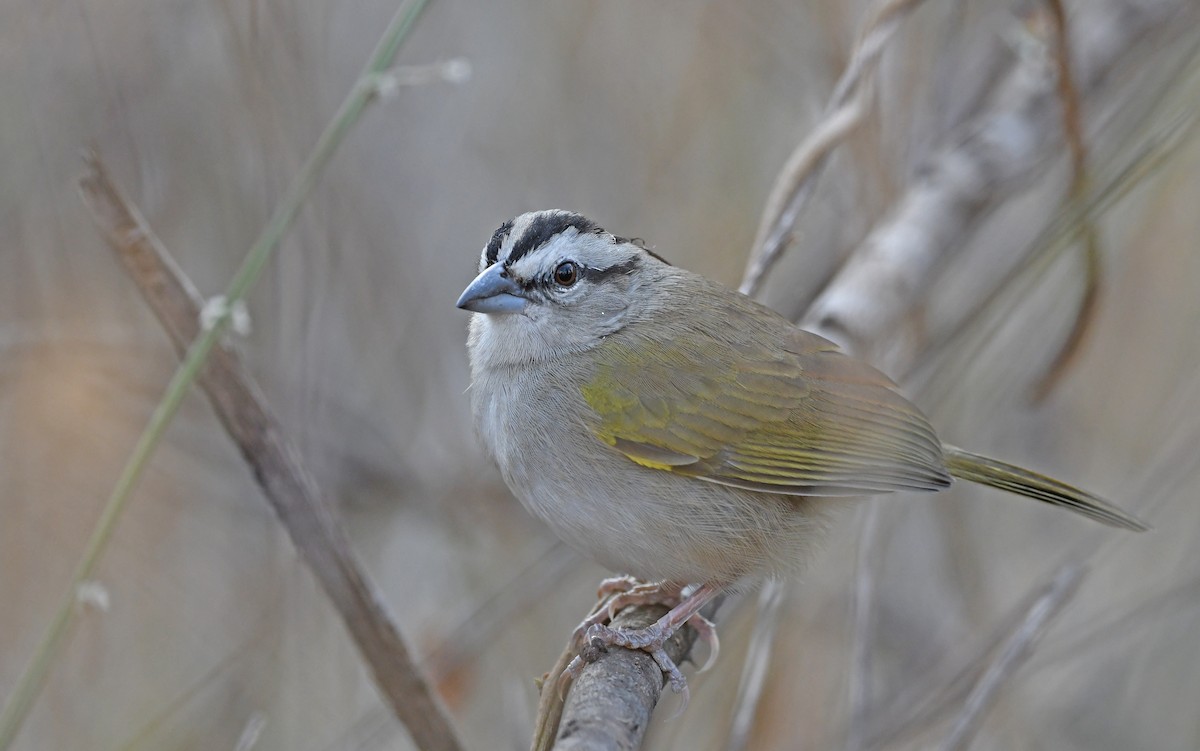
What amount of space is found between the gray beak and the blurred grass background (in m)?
1.12

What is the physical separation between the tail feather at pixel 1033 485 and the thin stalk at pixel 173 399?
184 centimetres

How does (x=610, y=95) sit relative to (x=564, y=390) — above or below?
above

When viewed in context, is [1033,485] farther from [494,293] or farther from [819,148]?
[494,293]

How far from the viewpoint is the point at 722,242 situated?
4.83 m

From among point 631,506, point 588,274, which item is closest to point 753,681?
point 631,506

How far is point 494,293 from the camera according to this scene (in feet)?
9.97

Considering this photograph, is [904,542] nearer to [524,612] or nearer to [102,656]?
[524,612]

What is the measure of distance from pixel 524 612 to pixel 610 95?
93.2 inches

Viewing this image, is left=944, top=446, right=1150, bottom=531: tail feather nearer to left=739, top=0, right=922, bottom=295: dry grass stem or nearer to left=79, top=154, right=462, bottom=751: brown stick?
left=739, top=0, right=922, bottom=295: dry grass stem

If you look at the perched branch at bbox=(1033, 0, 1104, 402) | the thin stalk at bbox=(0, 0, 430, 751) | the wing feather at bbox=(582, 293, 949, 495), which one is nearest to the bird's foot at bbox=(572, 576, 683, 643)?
the wing feather at bbox=(582, 293, 949, 495)

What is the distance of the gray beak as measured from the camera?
118 inches

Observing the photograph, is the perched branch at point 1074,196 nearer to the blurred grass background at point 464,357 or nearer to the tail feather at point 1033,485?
the blurred grass background at point 464,357

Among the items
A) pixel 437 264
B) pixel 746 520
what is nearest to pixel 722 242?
pixel 437 264

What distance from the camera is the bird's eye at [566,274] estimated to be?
3.16 meters
